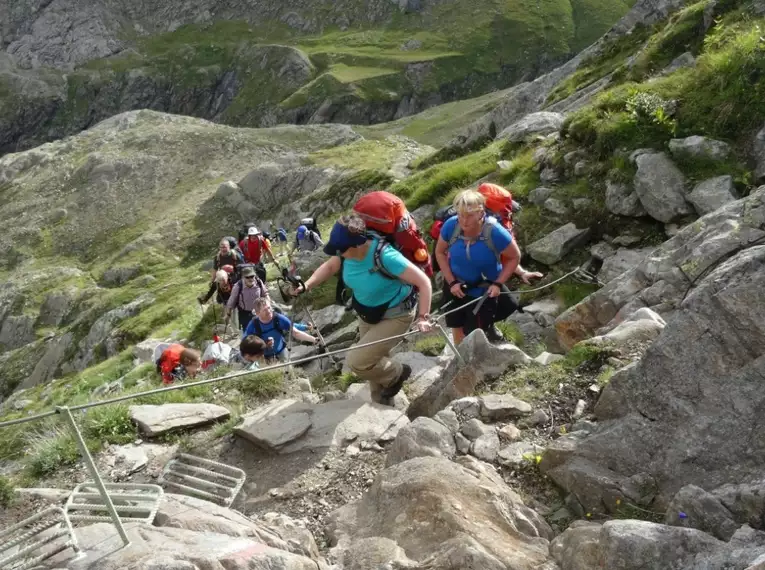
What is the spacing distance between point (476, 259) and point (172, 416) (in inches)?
199

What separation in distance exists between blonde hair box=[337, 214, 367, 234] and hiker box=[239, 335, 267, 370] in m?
4.62

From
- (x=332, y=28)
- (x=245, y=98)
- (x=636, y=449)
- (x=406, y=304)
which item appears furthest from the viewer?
(x=332, y=28)

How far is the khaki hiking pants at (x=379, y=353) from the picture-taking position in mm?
8633

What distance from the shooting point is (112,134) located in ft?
219

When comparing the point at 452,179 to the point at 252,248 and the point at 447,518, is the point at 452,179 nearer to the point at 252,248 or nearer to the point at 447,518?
the point at 252,248

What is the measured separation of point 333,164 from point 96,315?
20.8 m

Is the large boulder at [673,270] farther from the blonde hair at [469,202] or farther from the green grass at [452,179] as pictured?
the green grass at [452,179]

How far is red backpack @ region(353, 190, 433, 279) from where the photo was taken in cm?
788

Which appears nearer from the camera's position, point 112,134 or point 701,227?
point 701,227

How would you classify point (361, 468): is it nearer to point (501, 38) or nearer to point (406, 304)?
point (406, 304)

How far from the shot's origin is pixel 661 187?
12.3m

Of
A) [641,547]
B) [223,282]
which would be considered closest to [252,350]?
[223,282]

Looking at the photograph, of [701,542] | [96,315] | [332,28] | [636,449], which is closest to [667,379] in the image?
[636,449]

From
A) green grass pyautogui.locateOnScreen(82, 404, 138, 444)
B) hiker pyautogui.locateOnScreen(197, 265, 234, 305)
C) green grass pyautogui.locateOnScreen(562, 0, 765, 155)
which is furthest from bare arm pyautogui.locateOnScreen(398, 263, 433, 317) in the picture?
hiker pyautogui.locateOnScreen(197, 265, 234, 305)
